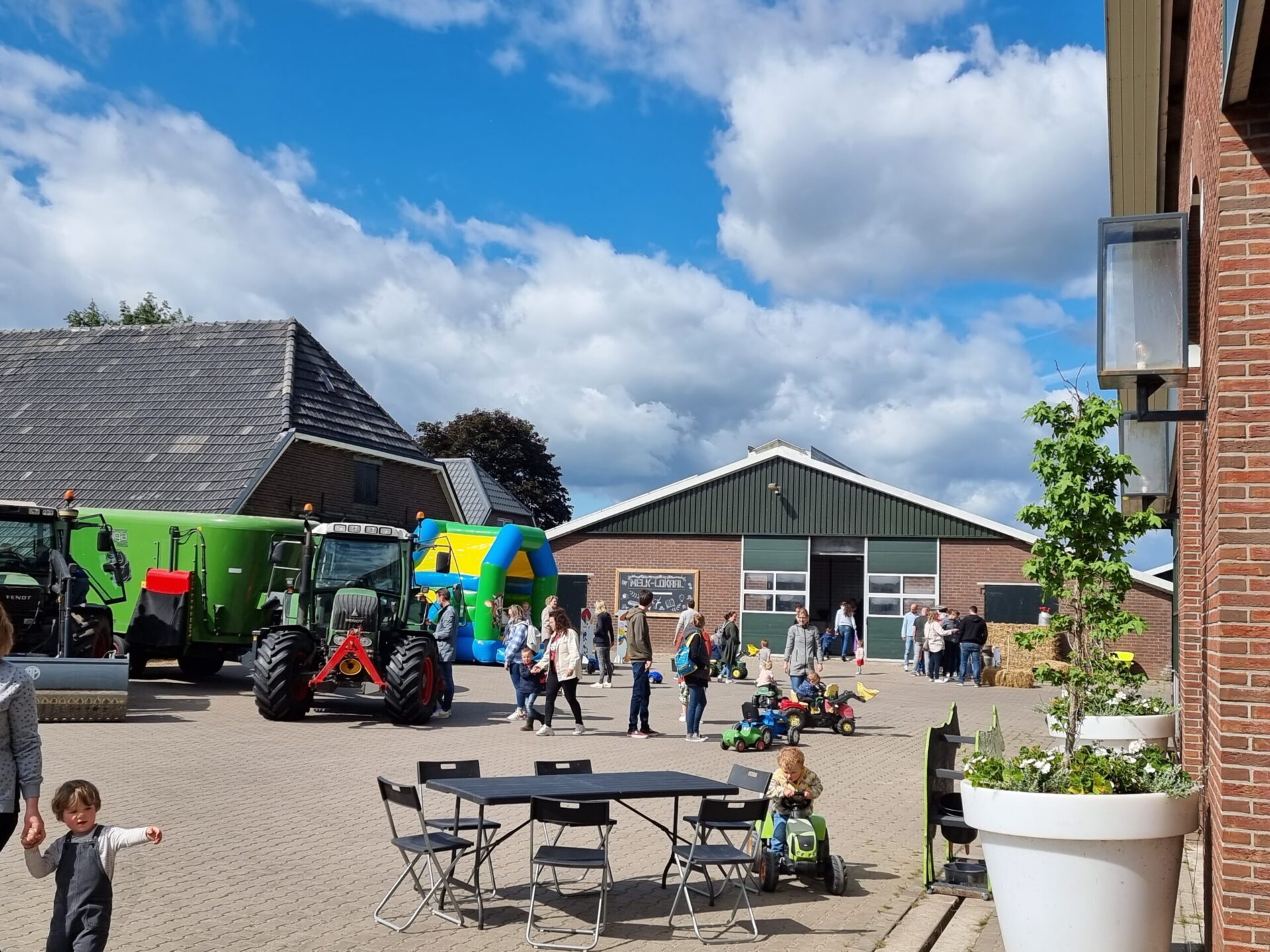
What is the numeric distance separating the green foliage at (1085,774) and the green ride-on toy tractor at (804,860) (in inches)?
92.7

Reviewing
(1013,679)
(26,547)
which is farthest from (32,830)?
(1013,679)

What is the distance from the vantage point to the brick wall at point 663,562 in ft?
122

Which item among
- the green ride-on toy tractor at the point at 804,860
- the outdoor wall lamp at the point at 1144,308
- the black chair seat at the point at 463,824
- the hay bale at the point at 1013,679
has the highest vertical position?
the outdoor wall lamp at the point at 1144,308

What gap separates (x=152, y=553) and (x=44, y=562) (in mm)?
5118

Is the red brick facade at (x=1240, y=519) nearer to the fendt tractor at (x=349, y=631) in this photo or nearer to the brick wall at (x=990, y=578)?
the fendt tractor at (x=349, y=631)

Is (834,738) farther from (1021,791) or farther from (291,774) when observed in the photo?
(1021,791)

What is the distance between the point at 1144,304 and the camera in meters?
7.00

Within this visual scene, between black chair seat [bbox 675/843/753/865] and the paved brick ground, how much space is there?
38cm

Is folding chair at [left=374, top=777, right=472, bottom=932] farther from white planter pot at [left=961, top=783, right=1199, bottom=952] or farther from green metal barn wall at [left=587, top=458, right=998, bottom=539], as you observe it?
green metal barn wall at [left=587, top=458, right=998, bottom=539]

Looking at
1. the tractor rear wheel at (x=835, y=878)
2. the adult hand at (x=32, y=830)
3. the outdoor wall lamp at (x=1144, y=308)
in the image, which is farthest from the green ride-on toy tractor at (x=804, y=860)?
the adult hand at (x=32, y=830)

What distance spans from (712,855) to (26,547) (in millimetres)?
12892

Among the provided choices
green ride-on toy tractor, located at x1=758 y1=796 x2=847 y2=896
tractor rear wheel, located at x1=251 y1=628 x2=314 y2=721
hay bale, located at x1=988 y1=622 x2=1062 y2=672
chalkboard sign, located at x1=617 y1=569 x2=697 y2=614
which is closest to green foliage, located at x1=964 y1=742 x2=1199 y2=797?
green ride-on toy tractor, located at x1=758 y1=796 x2=847 y2=896

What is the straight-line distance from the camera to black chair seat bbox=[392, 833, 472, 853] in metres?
7.22

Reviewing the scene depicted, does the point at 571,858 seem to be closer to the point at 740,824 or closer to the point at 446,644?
the point at 740,824
